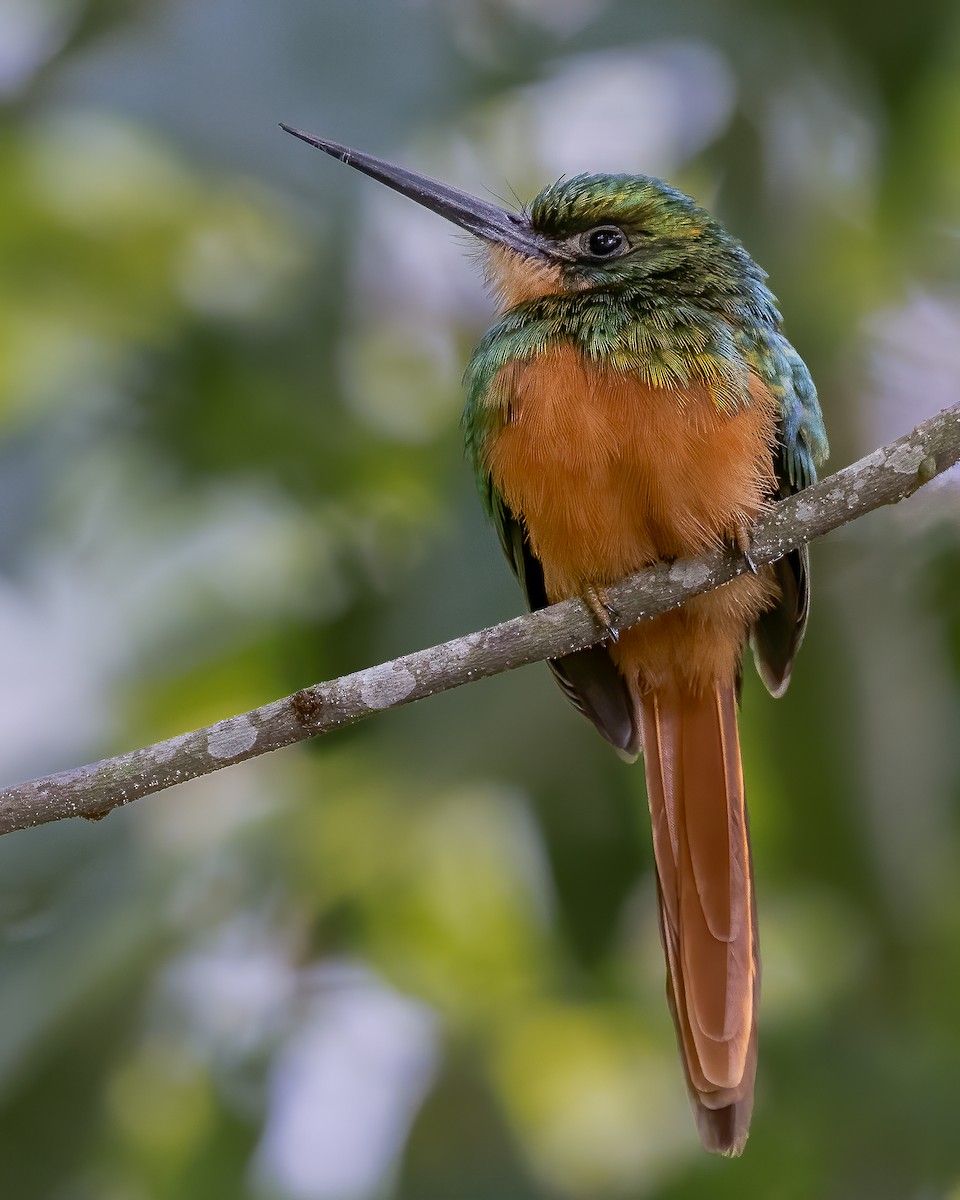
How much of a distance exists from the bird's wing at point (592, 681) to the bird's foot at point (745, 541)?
19.2 inches

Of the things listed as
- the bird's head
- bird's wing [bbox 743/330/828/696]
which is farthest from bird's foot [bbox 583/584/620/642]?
the bird's head

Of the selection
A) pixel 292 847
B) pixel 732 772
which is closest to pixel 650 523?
pixel 732 772

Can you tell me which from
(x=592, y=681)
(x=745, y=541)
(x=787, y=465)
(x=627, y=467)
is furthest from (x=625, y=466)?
(x=592, y=681)

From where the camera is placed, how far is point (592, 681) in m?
2.83

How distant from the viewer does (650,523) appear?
7.93ft

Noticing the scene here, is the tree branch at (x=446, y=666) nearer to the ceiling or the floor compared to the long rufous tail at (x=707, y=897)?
nearer to the ceiling

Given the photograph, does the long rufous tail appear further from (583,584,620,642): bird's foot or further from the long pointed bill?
the long pointed bill

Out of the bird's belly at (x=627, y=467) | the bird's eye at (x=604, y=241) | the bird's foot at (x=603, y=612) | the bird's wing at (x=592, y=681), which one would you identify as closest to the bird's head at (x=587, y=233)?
the bird's eye at (x=604, y=241)

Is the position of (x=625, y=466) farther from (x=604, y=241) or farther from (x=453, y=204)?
(x=453, y=204)

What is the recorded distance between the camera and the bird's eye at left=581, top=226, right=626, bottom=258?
2781mm

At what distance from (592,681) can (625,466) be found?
52 cm

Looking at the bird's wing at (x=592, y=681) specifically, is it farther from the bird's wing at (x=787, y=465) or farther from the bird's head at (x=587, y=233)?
the bird's head at (x=587, y=233)

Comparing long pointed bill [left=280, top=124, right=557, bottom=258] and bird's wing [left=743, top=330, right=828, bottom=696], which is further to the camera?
long pointed bill [left=280, top=124, right=557, bottom=258]

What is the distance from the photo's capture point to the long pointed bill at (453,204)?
2818mm
